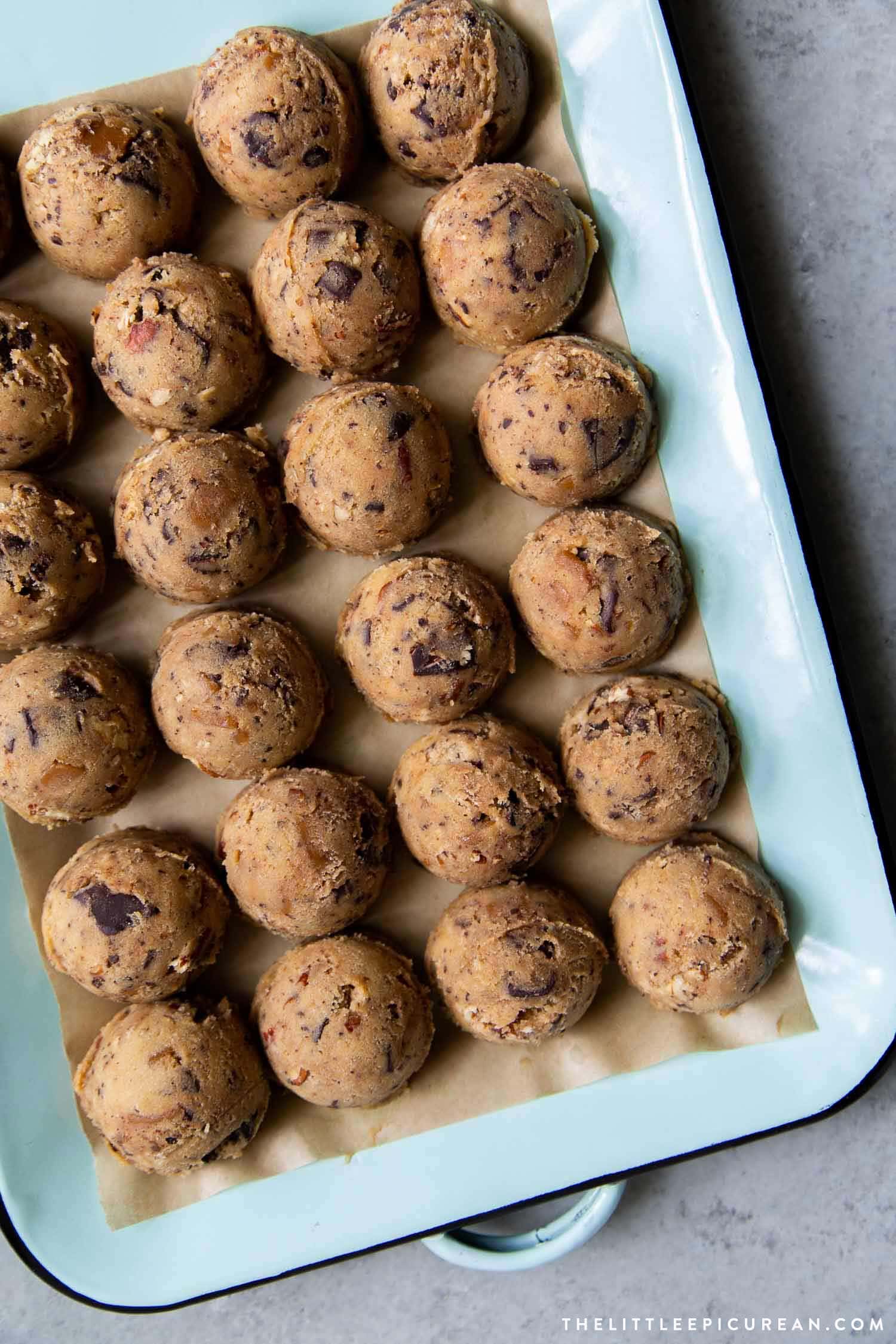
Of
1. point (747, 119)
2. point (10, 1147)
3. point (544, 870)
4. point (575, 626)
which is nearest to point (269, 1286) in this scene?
point (10, 1147)

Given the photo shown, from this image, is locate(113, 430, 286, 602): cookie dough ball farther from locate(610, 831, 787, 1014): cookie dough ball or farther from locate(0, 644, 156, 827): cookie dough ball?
locate(610, 831, 787, 1014): cookie dough ball

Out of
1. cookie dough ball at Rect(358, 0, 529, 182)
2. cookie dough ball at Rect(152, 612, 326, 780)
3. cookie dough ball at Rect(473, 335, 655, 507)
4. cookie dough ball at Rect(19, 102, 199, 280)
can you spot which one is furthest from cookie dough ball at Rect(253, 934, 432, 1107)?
cookie dough ball at Rect(358, 0, 529, 182)

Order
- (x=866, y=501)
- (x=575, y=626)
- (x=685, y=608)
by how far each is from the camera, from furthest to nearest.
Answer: (x=866, y=501) → (x=685, y=608) → (x=575, y=626)

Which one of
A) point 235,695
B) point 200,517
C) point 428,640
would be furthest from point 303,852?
point 200,517

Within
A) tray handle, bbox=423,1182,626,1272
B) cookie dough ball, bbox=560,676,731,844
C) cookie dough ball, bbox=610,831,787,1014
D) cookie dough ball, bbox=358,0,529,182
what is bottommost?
tray handle, bbox=423,1182,626,1272

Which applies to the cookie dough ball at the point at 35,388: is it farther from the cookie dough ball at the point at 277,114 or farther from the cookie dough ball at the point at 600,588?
the cookie dough ball at the point at 600,588

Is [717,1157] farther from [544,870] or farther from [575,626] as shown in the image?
[575,626]
